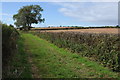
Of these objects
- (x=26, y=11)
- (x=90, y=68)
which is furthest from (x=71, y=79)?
(x=26, y=11)

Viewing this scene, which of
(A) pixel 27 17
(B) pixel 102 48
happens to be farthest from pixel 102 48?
(A) pixel 27 17

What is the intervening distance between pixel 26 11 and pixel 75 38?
64.3 m

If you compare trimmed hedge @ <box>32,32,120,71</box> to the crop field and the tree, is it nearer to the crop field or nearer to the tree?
the crop field

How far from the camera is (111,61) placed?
807 cm

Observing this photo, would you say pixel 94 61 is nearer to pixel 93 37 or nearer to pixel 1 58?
pixel 93 37

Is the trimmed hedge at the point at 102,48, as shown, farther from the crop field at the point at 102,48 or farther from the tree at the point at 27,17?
the tree at the point at 27,17

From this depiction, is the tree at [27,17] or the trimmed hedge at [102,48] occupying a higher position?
→ the tree at [27,17]

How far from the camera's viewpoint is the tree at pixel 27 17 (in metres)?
73.3

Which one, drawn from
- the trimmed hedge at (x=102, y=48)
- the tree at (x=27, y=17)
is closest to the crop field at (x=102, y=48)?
the trimmed hedge at (x=102, y=48)

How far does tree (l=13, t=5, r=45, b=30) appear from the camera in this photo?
7331cm

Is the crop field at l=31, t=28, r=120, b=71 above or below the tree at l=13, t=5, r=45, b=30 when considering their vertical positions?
below

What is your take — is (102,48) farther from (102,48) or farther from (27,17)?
(27,17)

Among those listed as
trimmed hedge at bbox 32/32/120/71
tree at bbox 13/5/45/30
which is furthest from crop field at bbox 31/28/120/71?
tree at bbox 13/5/45/30

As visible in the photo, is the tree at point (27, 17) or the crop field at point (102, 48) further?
the tree at point (27, 17)
